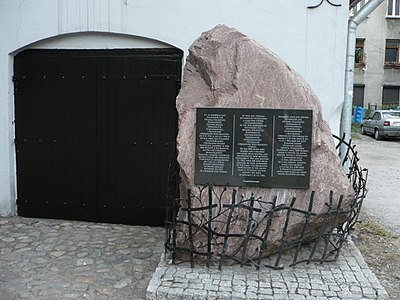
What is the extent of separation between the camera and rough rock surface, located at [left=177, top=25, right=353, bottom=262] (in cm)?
466

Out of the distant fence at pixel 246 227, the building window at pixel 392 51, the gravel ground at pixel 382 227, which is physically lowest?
the gravel ground at pixel 382 227

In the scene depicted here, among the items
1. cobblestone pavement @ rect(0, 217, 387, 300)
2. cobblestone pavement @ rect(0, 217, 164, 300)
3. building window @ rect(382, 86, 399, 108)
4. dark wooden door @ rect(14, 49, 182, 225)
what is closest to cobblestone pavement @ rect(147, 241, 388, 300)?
cobblestone pavement @ rect(0, 217, 387, 300)

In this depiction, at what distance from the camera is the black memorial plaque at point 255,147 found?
4684 mm

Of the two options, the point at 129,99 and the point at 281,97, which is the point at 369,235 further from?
the point at 129,99

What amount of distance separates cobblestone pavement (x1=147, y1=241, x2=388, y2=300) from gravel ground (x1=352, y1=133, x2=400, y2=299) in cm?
58

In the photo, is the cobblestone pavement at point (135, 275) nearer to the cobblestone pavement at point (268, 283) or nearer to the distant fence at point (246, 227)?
the cobblestone pavement at point (268, 283)

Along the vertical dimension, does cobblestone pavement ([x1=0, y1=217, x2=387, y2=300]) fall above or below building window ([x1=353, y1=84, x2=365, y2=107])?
below

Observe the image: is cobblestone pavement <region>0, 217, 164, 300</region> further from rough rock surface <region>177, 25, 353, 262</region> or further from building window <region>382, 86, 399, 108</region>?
building window <region>382, 86, 399, 108</region>

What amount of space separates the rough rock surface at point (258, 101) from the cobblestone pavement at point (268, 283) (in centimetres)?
29

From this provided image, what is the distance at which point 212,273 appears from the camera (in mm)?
4441

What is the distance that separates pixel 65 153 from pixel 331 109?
351cm

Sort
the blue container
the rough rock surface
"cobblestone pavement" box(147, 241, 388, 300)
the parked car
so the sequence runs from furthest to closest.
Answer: the blue container
the parked car
the rough rock surface
"cobblestone pavement" box(147, 241, 388, 300)

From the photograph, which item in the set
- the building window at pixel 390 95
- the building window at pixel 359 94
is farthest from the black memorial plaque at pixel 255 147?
the building window at pixel 390 95

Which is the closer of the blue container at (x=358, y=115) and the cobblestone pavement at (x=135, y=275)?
the cobblestone pavement at (x=135, y=275)
